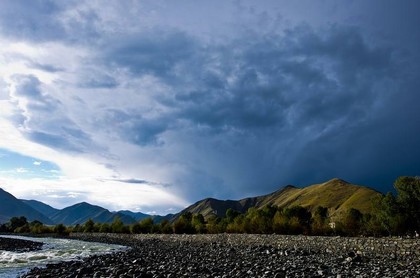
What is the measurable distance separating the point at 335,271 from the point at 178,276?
9188 mm

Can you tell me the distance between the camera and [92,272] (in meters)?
24.5

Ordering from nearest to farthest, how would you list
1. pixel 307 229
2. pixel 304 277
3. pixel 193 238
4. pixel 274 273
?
pixel 304 277 → pixel 274 273 → pixel 307 229 → pixel 193 238

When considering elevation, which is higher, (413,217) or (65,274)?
(413,217)

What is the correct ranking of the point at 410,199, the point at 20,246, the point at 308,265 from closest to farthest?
the point at 308,265, the point at 410,199, the point at 20,246

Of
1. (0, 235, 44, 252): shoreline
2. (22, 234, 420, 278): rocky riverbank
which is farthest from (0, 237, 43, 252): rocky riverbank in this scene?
(22, 234, 420, 278): rocky riverbank

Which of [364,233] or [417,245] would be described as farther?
[364,233]

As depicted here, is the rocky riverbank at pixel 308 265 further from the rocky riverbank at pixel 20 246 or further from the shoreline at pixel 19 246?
the rocky riverbank at pixel 20 246

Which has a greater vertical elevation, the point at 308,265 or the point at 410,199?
the point at 410,199

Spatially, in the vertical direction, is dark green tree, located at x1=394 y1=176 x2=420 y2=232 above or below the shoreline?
above

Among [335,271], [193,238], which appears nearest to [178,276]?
[335,271]

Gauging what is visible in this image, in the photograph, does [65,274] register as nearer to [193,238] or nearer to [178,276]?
[178,276]

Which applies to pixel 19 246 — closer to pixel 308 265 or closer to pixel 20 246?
pixel 20 246

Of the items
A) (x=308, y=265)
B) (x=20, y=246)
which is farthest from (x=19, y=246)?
(x=308, y=265)

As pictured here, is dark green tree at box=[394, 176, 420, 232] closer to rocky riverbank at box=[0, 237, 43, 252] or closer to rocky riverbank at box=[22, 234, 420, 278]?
rocky riverbank at box=[22, 234, 420, 278]
